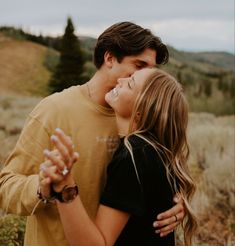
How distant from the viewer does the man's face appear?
3.06 m

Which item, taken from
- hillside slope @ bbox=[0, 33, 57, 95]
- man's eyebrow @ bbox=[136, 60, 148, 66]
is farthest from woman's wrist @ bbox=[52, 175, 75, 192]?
hillside slope @ bbox=[0, 33, 57, 95]

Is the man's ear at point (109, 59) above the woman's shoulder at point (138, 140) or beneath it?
above

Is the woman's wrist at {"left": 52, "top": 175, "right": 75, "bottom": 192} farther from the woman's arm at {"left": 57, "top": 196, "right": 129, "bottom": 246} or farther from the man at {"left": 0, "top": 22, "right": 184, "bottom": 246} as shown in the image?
the man at {"left": 0, "top": 22, "right": 184, "bottom": 246}

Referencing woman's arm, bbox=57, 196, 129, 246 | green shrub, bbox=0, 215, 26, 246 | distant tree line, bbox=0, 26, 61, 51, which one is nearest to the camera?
woman's arm, bbox=57, 196, 129, 246

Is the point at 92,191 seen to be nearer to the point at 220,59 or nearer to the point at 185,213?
the point at 185,213

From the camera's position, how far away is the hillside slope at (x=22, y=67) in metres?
52.8

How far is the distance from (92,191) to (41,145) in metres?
0.36

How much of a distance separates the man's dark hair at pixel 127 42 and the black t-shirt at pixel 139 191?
77 cm

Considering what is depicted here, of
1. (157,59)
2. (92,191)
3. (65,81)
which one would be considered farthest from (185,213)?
(65,81)

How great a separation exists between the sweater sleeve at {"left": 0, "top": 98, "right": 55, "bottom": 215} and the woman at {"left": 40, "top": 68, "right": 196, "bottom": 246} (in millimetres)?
344

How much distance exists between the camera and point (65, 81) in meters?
40.4

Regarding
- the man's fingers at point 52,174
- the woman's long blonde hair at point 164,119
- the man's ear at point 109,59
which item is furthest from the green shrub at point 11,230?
the man's fingers at point 52,174

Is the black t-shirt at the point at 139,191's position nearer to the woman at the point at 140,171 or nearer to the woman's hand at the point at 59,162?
the woman at the point at 140,171

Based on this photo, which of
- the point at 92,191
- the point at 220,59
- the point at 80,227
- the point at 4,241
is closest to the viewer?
the point at 80,227
